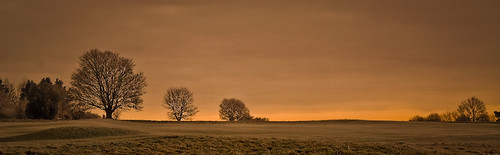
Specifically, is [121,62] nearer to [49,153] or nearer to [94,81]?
[94,81]

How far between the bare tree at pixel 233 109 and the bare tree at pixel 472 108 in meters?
40.6

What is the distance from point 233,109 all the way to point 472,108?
45.3 meters

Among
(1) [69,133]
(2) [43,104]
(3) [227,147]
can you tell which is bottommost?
(3) [227,147]

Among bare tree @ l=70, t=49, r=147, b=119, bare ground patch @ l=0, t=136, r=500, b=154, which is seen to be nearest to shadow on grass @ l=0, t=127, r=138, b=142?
bare ground patch @ l=0, t=136, r=500, b=154

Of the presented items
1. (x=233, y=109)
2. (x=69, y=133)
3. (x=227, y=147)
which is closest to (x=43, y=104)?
(x=233, y=109)

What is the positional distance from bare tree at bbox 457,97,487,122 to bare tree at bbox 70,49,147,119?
5875 cm

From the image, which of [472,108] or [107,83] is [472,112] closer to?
[472,108]

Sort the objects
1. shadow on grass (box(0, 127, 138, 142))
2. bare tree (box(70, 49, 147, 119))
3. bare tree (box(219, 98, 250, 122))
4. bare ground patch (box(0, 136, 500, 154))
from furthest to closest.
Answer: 1. bare tree (box(219, 98, 250, 122))
2. bare tree (box(70, 49, 147, 119))
3. shadow on grass (box(0, 127, 138, 142))
4. bare ground patch (box(0, 136, 500, 154))

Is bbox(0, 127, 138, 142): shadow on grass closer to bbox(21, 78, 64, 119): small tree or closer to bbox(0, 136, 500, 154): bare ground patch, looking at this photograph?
bbox(0, 136, 500, 154): bare ground patch

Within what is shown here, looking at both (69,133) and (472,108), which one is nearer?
(69,133)

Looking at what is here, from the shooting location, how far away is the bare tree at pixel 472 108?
86062 mm

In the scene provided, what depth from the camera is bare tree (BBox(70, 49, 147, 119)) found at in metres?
66.4

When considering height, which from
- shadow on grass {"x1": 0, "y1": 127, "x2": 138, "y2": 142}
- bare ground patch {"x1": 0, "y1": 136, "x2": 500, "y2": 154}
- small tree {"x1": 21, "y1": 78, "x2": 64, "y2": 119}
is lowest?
bare ground patch {"x1": 0, "y1": 136, "x2": 500, "y2": 154}

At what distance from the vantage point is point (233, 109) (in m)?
93.8
